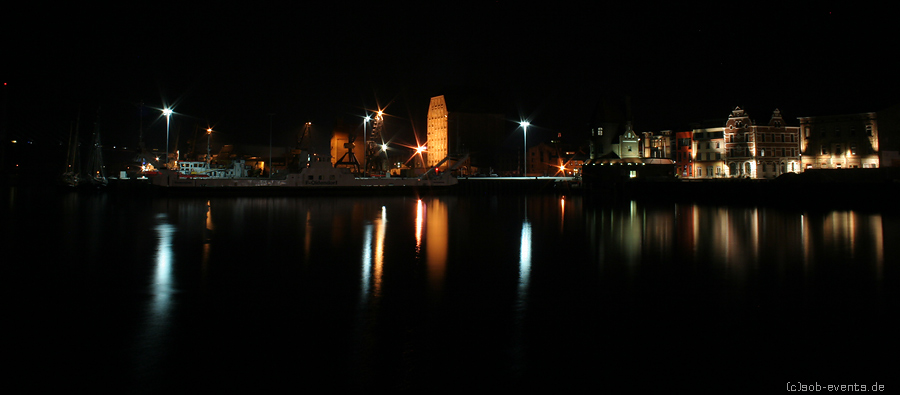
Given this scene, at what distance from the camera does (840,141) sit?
4203 centimetres

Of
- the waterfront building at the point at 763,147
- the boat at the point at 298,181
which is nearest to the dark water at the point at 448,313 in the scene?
the boat at the point at 298,181

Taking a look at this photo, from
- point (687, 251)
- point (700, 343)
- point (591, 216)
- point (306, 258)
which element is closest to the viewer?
point (700, 343)

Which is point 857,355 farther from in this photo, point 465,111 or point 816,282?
point 465,111

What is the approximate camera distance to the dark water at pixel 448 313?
5.41 meters

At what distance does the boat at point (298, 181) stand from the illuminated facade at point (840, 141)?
28533mm

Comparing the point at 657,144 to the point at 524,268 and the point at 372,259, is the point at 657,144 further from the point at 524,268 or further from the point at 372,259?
the point at 372,259

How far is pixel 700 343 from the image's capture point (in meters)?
6.32

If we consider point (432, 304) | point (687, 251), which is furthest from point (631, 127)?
point (432, 304)

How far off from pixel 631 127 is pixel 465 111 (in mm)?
53616

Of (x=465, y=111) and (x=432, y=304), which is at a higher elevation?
(x=465, y=111)

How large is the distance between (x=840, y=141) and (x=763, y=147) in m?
5.35

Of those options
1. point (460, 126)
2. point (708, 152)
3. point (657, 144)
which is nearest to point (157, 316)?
point (708, 152)

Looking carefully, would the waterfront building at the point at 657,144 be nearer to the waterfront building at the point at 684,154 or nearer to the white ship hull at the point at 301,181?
the waterfront building at the point at 684,154

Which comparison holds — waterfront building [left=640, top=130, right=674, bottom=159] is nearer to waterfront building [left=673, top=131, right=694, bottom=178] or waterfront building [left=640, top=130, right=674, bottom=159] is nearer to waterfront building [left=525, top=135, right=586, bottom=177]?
waterfront building [left=673, top=131, right=694, bottom=178]
